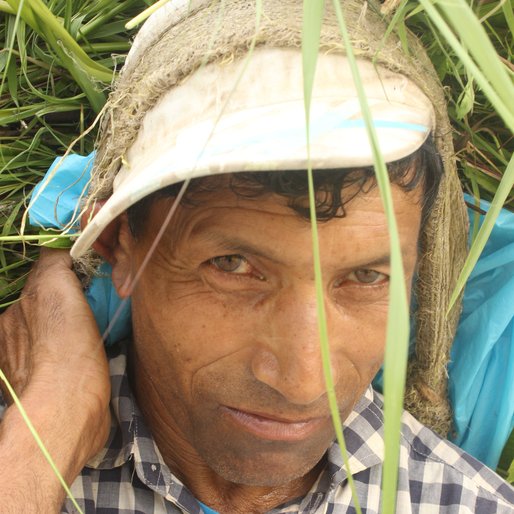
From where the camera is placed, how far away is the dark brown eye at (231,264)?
3.77ft

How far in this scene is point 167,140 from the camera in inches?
41.5

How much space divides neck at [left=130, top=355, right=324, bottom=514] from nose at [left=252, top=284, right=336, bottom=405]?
368 millimetres

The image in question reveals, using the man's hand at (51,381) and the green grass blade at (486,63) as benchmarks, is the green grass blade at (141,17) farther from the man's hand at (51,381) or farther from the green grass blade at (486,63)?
the man's hand at (51,381)

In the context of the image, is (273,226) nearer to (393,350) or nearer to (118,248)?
(118,248)

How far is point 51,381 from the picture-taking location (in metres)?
1.29

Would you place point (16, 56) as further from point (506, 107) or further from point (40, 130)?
point (506, 107)

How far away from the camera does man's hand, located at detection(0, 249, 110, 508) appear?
116 cm

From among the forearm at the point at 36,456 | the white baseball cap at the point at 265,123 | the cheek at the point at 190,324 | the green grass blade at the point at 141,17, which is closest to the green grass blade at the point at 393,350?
the white baseball cap at the point at 265,123

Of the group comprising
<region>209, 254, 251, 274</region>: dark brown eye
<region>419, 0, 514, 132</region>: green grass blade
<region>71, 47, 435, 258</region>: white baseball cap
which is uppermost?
<region>419, 0, 514, 132</region>: green grass blade

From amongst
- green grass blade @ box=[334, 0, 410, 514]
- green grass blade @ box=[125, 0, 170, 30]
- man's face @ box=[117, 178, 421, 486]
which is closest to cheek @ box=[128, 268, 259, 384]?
man's face @ box=[117, 178, 421, 486]

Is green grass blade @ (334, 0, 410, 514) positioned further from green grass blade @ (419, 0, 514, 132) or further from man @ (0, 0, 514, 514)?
man @ (0, 0, 514, 514)

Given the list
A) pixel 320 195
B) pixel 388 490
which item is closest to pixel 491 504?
pixel 320 195

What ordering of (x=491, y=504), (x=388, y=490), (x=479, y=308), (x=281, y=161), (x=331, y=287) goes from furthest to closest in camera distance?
(x=479, y=308) → (x=491, y=504) → (x=331, y=287) → (x=281, y=161) → (x=388, y=490)

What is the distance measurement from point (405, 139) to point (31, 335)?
2.63 ft
